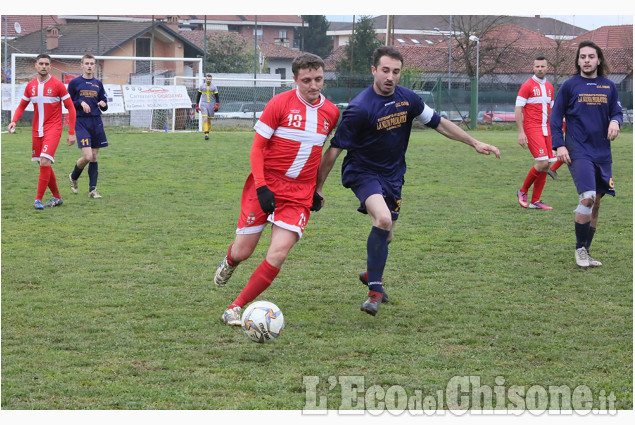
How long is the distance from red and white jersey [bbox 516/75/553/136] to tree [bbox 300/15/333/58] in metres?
39.4

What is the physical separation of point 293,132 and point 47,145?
669 cm

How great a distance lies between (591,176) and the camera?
752cm

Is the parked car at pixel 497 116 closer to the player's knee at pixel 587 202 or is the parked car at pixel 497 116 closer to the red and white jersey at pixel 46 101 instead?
the red and white jersey at pixel 46 101

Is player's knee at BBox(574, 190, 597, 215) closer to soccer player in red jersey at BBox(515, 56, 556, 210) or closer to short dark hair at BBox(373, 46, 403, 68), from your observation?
short dark hair at BBox(373, 46, 403, 68)

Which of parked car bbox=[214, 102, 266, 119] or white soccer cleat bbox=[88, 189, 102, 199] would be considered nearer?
white soccer cleat bbox=[88, 189, 102, 199]

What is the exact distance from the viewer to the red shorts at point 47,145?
11.2 meters

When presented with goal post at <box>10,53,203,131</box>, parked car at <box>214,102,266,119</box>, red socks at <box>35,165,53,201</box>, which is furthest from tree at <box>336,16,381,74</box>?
red socks at <box>35,165,53,201</box>

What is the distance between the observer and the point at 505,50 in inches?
1839

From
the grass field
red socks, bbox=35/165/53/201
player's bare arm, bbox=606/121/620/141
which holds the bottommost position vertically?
the grass field

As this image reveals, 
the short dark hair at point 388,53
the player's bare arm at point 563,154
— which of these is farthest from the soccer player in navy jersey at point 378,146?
the player's bare arm at point 563,154

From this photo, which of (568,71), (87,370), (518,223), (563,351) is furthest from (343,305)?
(568,71)

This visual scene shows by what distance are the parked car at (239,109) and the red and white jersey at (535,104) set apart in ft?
70.2

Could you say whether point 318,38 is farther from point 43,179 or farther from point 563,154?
point 563,154

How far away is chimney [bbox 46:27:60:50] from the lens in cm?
3666
